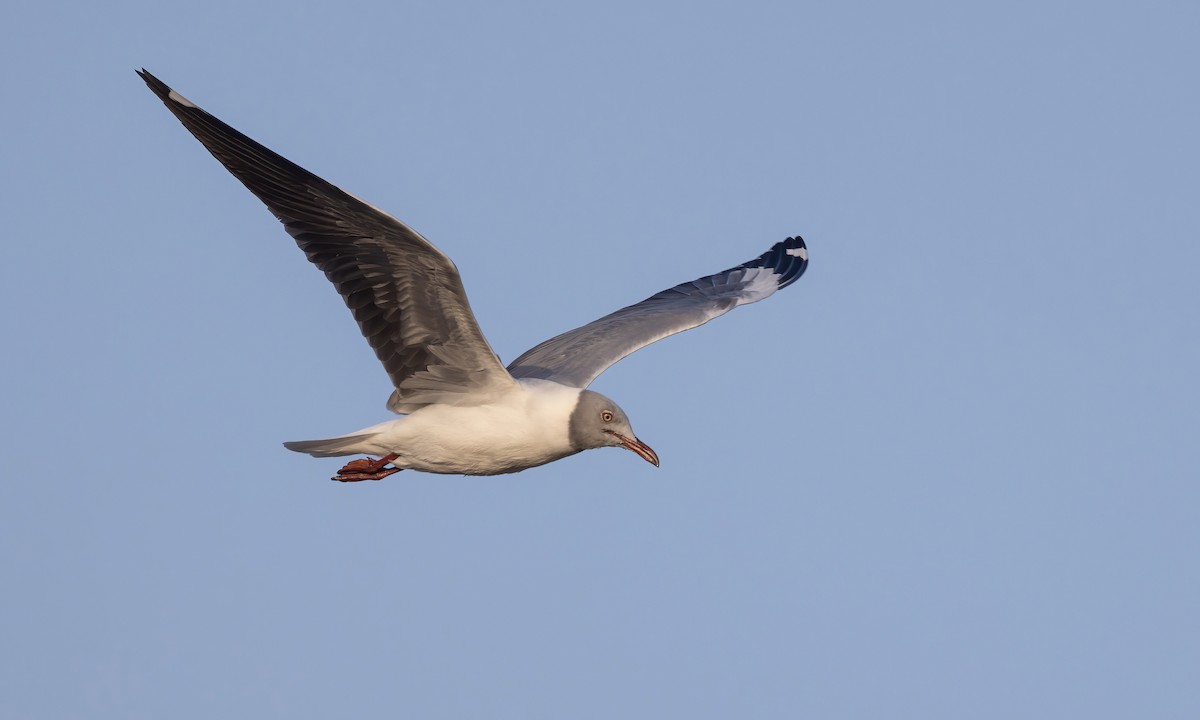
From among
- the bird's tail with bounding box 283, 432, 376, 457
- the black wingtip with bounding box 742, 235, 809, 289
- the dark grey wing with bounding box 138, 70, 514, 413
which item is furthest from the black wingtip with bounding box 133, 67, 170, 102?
the black wingtip with bounding box 742, 235, 809, 289

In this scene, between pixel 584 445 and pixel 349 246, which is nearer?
pixel 349 246

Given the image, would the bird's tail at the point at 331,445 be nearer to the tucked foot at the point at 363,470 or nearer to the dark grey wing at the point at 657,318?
the tucked foot at the point at 363,470

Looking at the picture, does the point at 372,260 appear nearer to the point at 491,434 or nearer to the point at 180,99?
the point at 491,434

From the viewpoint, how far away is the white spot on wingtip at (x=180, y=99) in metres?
11.1

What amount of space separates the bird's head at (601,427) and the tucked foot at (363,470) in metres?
1.48

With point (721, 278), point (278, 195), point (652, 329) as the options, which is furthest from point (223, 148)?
point (721, 278)

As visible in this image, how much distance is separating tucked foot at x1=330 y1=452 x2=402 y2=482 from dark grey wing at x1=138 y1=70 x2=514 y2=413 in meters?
0.81

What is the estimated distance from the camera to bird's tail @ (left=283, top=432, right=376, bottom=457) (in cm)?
1206

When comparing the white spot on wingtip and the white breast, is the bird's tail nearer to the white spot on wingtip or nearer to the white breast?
the white breast

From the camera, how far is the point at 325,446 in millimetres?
12109

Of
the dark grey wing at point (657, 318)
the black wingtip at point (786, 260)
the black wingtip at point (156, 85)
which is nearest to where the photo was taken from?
the black wingtip at point (156, 85)

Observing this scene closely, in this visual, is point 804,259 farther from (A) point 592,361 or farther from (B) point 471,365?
(B) point 471,365

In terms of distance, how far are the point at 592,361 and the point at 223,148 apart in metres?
4.14

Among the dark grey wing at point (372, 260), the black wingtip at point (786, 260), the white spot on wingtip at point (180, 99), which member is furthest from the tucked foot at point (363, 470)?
the black wingtip at point (786, 260)
